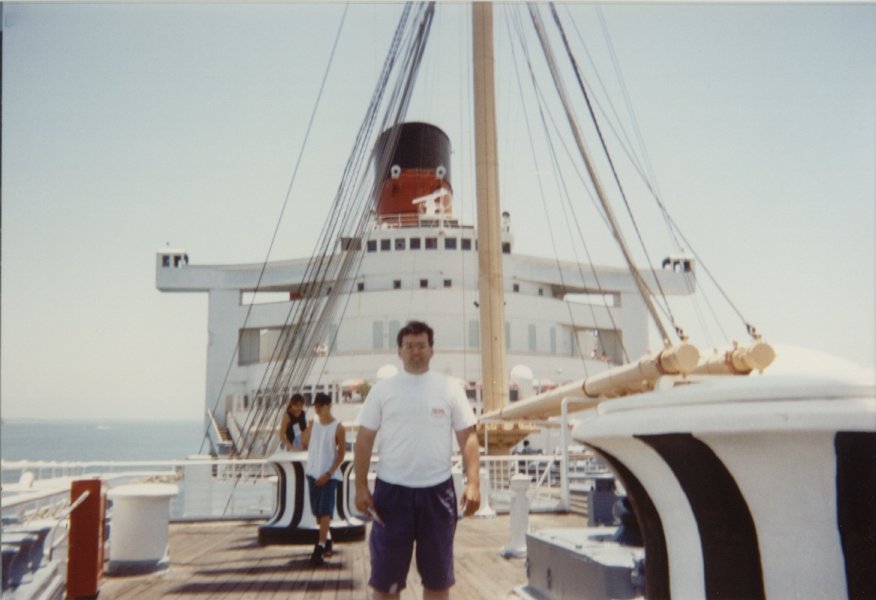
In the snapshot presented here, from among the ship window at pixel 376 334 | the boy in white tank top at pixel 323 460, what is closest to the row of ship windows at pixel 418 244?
the ship window at pixel 376 334

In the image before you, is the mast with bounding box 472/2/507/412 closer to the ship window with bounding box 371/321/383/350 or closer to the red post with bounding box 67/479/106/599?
the red post with bounding box 67/479/106/599

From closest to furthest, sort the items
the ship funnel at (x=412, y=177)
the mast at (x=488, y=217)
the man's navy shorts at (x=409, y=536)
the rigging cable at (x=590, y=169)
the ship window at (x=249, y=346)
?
the man's navy shorts at (x=409, y=536) → the rigging cable at (x=590, y=169) → the mast at (x=488, y=217) → the ship window at (x=249, y=346) → the ship funnel at (x=412, y=177)

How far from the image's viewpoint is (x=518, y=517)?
615 cm

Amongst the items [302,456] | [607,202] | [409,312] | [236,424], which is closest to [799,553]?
[302,456]

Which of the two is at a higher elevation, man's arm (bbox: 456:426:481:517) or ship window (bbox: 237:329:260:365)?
ship window (bbox: 237:329:260:365)

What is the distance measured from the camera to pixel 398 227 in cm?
3180

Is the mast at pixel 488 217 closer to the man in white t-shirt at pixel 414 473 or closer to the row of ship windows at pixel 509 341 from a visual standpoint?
the man in white t-shirt at pixel 414 473

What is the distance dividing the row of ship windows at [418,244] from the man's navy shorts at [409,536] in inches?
1026

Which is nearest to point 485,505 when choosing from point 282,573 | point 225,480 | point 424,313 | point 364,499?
point 282,573

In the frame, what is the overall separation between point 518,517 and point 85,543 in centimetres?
320

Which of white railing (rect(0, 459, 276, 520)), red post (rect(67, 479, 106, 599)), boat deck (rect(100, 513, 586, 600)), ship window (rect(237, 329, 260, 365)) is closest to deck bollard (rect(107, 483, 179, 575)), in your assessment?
boat deck (rect(100, 513, 586, 600))

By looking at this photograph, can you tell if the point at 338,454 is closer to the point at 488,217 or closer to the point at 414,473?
the point at 414,473

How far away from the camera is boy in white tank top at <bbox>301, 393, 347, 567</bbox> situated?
5824mm

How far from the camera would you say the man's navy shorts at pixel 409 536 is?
9.51 ft
